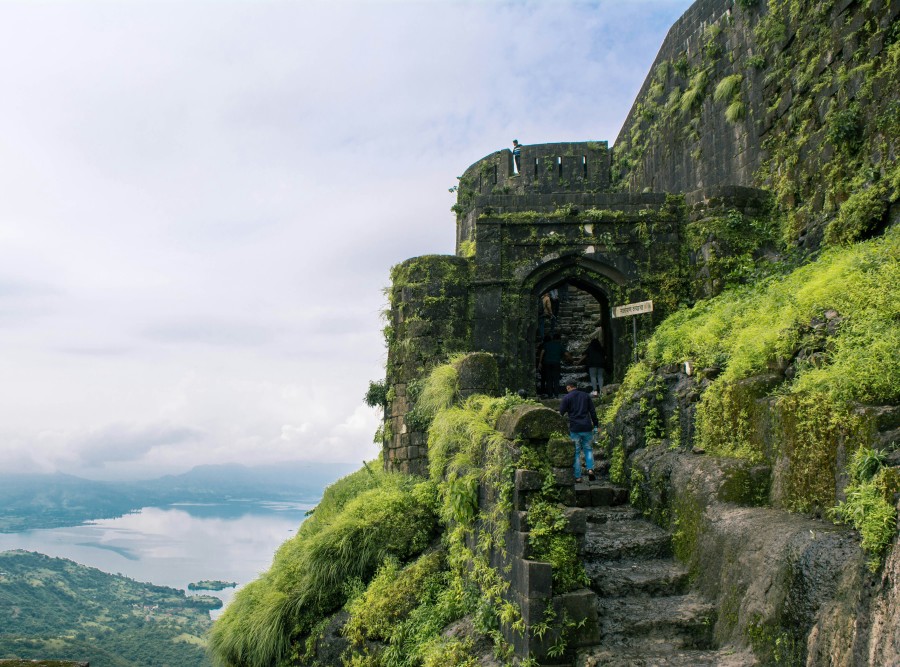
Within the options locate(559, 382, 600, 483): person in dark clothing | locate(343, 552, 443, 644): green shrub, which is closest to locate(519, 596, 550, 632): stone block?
locate(343, 552, 443, 644): green shrub

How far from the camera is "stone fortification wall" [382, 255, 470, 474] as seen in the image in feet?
43.9

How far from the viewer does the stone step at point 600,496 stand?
9.24m

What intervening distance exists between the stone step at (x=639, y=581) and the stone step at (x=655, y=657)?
76 centimetres

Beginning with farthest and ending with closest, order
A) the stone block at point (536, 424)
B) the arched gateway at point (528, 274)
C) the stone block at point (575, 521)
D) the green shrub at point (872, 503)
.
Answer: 1. the arched gateway at point (528, 274)
2. the stone block at point (536, 424)
3. the stone block at point (575, 521)
4. the green shrub at point (872, 503)

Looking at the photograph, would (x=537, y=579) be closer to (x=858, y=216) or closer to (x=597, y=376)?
(x=858, y=216)

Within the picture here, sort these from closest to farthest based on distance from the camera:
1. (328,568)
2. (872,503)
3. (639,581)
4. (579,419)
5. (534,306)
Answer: (872,503) < (639,581) < (579,419) < (328,568) < (534,306)

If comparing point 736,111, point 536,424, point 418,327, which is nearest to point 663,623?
point 536,424

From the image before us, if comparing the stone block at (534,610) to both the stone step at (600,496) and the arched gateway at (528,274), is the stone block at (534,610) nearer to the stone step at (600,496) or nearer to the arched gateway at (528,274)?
the stone step at (600,496)

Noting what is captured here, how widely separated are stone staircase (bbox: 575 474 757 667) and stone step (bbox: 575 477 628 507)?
0.42 m

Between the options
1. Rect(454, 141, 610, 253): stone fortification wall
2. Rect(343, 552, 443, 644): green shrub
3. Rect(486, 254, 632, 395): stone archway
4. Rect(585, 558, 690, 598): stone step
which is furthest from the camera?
Rect(454, 141, 610, 253): stone fortification wall

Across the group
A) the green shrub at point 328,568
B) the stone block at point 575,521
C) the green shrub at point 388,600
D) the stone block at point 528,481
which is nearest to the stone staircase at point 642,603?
the stone block at point 575,521

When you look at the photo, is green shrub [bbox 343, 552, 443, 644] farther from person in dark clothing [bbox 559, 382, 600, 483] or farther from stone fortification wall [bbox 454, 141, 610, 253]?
stone fortification wall [bbox 454, 141, 610, 253]

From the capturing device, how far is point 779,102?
13.8 metres

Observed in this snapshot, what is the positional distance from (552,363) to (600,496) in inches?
229
